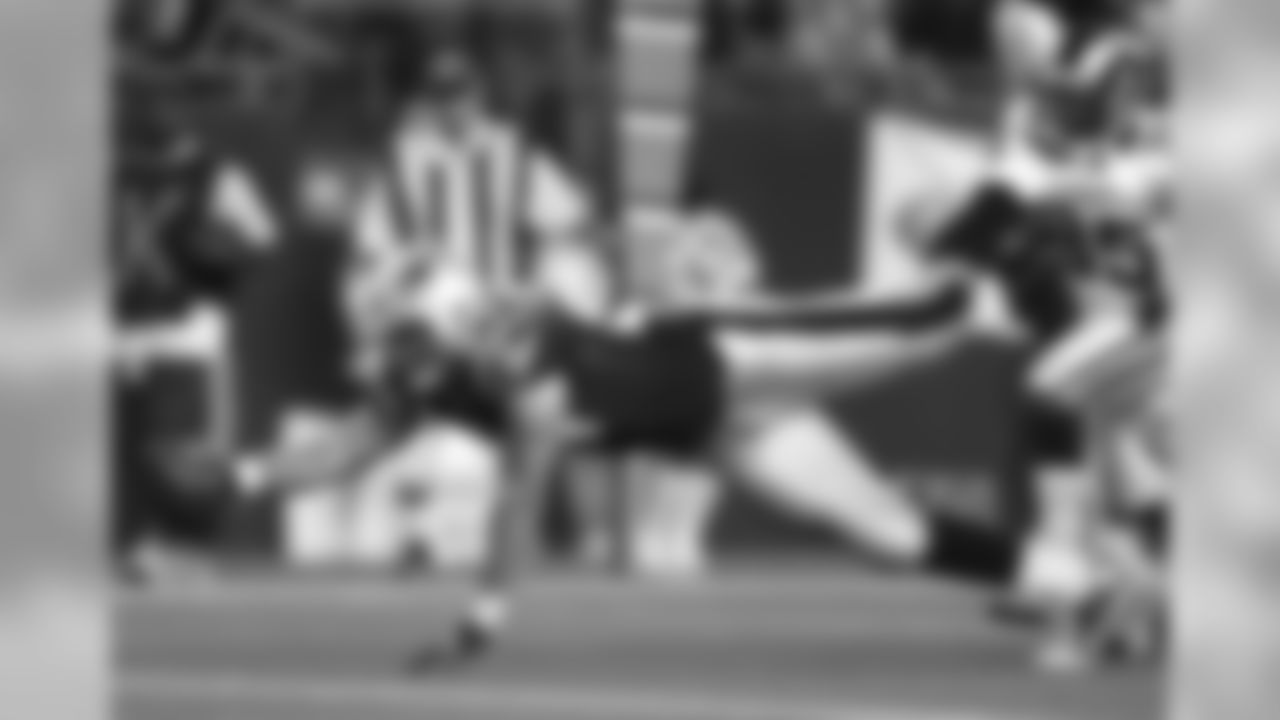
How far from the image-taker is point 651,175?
2783 millimetres

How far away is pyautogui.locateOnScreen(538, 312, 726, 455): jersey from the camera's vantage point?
279cm

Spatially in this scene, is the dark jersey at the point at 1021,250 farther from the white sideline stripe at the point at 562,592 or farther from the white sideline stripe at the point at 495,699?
the white sideline stripe at the point at 495,699

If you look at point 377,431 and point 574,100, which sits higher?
point 574,100

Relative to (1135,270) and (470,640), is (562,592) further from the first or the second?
(1135,270)

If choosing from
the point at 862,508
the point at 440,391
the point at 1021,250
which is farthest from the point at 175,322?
the point at 1021,250

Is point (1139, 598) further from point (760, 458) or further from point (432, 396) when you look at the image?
point (432, 396)

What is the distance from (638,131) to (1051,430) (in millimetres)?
675

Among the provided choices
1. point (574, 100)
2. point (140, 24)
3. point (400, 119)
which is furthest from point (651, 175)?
point (140, 24)

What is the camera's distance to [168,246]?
2.92 m

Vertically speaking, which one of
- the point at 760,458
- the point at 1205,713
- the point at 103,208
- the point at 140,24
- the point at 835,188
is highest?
the point at 140,24

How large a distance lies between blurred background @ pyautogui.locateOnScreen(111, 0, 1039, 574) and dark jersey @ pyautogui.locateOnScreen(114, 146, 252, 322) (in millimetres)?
12

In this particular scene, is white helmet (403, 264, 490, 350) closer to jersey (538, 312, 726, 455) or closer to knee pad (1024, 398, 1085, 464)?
jersey (538, 312, 726, 455)

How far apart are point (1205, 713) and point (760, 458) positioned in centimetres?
156

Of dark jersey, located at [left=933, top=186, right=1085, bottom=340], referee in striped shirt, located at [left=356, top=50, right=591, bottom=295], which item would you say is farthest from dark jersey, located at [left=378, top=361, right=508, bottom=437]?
dark jersey, located at [left=933, top=186, right=1085, bottom=340]
